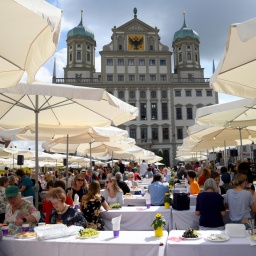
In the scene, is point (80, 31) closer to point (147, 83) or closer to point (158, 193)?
point (147, 83)

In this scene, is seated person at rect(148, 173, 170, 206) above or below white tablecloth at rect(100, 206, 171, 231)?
above

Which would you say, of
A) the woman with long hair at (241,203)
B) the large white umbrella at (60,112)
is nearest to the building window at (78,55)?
the large white umbrella at (60,112)


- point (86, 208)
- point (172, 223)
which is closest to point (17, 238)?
point (86, 208)

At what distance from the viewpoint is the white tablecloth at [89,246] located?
3391 mm

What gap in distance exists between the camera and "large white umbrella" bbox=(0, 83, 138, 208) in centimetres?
608

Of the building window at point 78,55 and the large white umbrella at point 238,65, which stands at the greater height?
the building window at point 78,55

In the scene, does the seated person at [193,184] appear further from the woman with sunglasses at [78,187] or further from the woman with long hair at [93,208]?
the woman with long hair at [93,208]

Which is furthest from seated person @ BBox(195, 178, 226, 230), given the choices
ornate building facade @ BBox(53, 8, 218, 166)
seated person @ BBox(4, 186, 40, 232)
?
ornate building facade @ BBox(53, 8, 218, 166)

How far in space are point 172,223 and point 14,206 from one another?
8.33 feet

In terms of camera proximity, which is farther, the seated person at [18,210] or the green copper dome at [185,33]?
the green copper dome at [185,33]

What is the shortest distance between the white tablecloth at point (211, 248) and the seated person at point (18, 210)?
1.79 meters

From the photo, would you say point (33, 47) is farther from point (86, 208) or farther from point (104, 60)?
point (104, 60)

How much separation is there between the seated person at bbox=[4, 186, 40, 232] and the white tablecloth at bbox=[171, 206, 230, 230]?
7.52 ft

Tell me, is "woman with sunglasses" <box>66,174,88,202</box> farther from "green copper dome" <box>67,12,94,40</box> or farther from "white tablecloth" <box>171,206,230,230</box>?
"green copper dome" <box>67,12,94,40</box>
